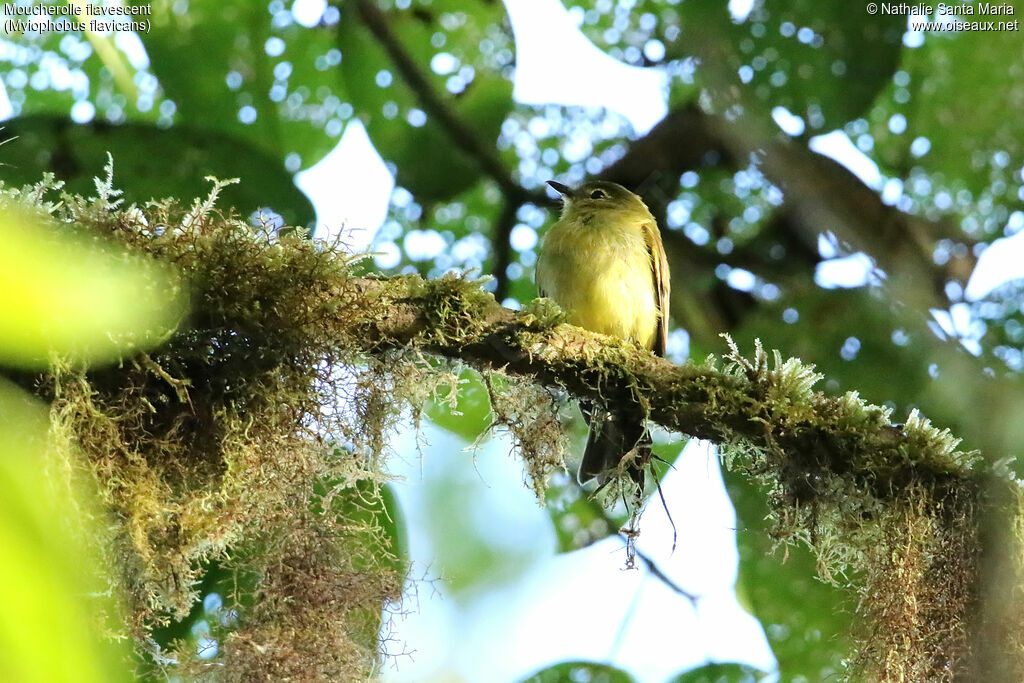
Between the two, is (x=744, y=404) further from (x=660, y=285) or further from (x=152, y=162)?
(x=152, y=162)

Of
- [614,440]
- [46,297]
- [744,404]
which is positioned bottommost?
[46,297]

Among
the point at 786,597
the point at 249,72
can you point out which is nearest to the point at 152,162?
the point at 249,72

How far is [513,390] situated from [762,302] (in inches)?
102

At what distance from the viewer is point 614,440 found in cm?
279

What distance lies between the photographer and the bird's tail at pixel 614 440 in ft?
8.48

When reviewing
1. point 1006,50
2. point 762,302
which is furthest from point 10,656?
point 762,302

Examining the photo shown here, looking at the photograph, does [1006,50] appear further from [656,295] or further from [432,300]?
[432,300]

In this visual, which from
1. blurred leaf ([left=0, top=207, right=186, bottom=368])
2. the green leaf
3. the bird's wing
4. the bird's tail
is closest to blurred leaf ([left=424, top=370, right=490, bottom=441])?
the bird's wing

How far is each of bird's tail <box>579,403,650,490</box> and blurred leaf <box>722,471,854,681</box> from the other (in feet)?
3.61

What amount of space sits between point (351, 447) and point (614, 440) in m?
0.81

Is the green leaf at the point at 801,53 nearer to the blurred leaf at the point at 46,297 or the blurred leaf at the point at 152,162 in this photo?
the blurred leaf at the point at 152,162

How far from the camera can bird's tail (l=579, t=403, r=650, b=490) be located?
2.58 metres

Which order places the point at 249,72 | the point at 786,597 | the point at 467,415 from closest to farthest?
the point at 249,72
the point at 786,597
the point at 467,415

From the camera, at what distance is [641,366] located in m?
2.51
